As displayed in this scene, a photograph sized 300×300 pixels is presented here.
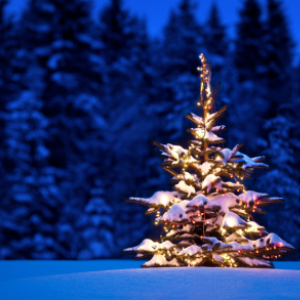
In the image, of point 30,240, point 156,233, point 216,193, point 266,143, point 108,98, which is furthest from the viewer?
point 108,98

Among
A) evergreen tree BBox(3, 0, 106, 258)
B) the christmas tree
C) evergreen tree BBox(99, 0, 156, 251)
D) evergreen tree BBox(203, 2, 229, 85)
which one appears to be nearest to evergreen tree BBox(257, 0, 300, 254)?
evergreen tree BBox(203, 2, 229, 85)

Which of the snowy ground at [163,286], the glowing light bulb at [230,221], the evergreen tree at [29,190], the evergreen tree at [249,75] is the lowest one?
the snowy ground at [163,286]

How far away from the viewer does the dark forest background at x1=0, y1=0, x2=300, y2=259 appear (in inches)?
729

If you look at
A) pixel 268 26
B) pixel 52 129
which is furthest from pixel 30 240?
pixel 268 26

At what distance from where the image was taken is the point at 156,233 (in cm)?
1447

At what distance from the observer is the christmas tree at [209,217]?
22.3ft

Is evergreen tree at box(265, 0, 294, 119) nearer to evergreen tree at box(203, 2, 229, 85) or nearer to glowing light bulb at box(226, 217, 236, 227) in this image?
evergreen tree at box(203, 2, 229, 85)

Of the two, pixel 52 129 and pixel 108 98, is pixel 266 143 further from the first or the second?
pixel 52 129

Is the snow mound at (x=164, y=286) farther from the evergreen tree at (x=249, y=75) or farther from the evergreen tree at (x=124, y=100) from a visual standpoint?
the evergreen tree at (x=249, y=75)

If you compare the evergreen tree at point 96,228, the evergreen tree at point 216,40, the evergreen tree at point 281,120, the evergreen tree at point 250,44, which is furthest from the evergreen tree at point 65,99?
the evergreen tree at point 281,120

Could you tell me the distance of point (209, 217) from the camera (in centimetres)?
741

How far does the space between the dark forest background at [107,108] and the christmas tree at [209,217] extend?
1000cm

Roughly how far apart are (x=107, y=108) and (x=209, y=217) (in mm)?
15060

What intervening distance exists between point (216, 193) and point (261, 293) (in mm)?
3328
